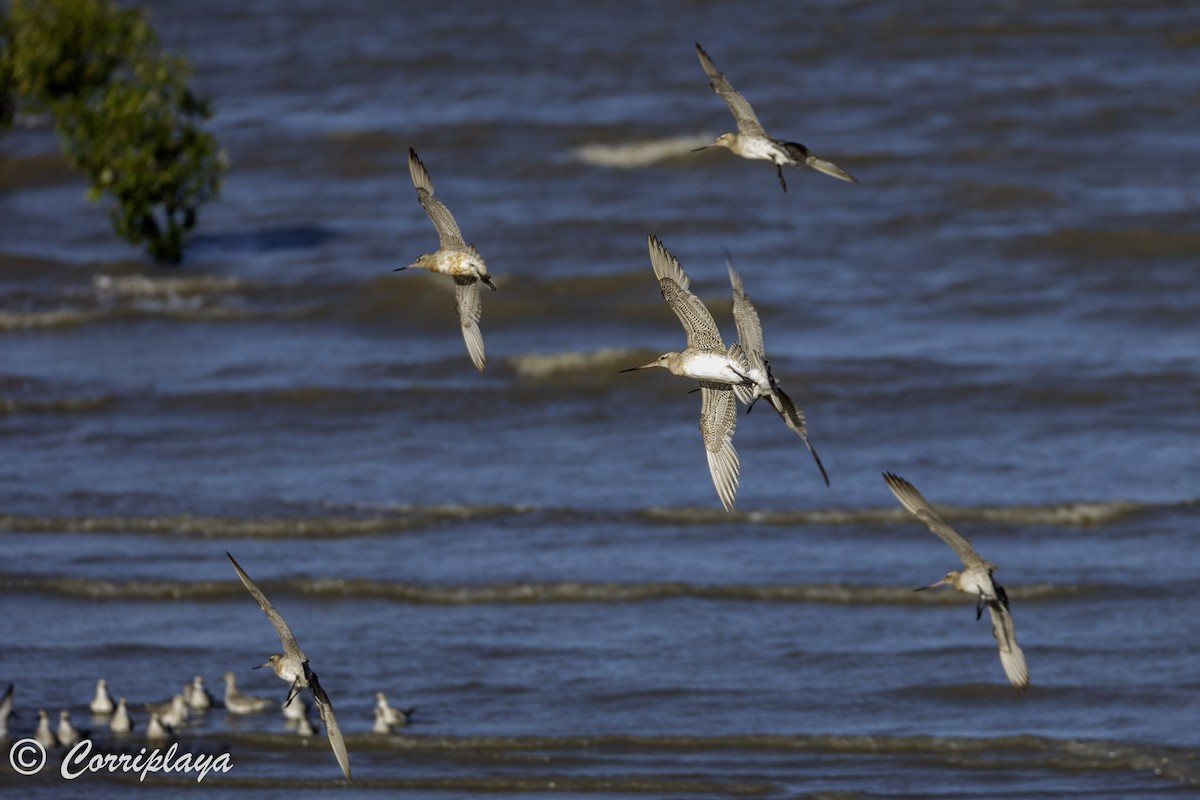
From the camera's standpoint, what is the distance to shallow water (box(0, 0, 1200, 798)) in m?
11.8

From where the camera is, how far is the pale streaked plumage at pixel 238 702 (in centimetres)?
1184

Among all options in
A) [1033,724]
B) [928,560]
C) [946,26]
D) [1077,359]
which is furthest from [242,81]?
[1033,724]

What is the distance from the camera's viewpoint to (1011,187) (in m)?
24.2

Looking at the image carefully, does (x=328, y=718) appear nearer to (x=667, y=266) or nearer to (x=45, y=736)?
(x=667, y=266)

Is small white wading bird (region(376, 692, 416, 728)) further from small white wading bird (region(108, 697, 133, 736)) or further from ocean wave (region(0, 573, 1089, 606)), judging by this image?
ocean wave (region(0, 573, 1089, 606))

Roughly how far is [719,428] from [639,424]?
8.73 metres

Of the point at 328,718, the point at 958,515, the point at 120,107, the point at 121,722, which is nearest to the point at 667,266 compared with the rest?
the point at 328,718

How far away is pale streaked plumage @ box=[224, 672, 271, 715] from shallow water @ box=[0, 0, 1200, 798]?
0.25 feet

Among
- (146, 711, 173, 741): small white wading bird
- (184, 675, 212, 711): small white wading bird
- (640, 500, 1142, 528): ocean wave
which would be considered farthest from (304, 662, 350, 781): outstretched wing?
(640, 500, 1142, 528): ocean wave

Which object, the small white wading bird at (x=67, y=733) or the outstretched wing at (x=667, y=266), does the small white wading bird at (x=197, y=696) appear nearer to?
the small white wading bird at (x=67, y=733)

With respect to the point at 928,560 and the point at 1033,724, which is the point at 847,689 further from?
the point at 928,560

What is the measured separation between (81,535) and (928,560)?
247 inches

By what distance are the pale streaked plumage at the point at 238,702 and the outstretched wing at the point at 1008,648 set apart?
15.9 ft

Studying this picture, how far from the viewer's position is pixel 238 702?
11859 millimetres
